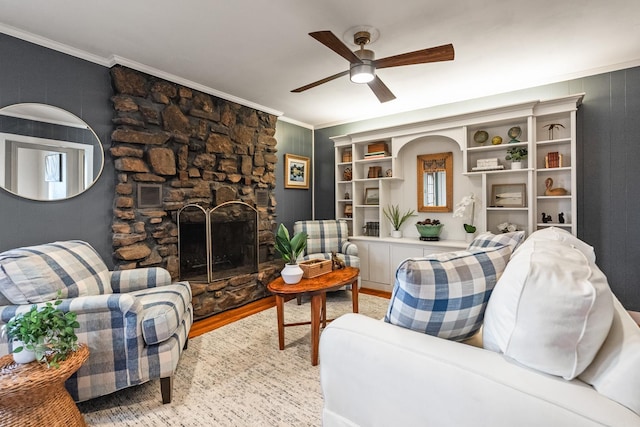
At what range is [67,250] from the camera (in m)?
2.19

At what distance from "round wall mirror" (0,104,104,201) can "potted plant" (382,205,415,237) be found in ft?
11.2

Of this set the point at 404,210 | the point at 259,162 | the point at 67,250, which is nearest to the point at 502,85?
the point at 404,210

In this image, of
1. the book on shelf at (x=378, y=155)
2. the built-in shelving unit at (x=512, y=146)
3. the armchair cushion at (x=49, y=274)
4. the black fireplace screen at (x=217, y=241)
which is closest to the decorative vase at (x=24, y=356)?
the armchair cushion at (x=49, y=274)

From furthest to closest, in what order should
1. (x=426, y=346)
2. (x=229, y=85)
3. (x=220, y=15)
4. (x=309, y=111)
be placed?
(x=309, y=111) → (x=229, y=85) → (x=220, y=15) → (x=426, y=346)

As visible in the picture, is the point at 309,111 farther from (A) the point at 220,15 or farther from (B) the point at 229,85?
(A) the point at 220,15

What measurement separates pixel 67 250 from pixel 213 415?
1.50 m

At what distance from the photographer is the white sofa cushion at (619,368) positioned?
0.77 m

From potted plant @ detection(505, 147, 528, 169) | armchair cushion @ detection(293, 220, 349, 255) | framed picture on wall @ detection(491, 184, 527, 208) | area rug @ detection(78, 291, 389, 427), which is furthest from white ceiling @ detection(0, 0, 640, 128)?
area rug @ detection(78, 291, 389, 427)

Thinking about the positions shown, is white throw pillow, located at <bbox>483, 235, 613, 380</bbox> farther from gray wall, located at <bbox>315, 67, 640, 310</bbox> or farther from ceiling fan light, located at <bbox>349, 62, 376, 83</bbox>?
gray wall, located at <bbox>315, 67, 640, 310</bbox>

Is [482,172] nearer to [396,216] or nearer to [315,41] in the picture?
[396,216]

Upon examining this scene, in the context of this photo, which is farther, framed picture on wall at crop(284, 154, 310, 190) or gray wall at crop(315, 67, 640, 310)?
framed picture on wall at crop(284, 154, 310, 190)

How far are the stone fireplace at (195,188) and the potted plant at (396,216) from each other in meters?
1.64

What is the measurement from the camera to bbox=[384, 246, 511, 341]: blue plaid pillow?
3.70ft

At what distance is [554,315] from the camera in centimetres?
88
